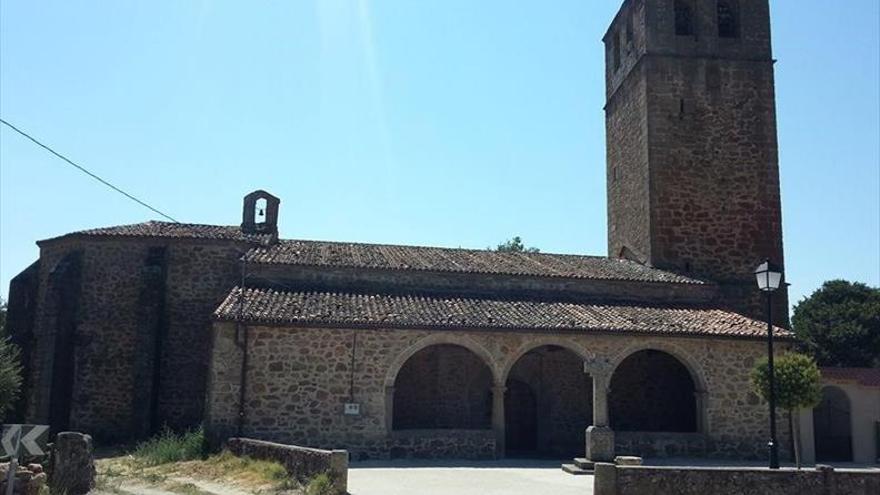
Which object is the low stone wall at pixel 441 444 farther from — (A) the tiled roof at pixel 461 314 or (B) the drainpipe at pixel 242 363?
(B) the drainpipe at pixel 242 363

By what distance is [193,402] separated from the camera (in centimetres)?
2170

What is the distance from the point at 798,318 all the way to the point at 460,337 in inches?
1079

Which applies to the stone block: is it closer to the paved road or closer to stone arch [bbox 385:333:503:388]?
the paved road

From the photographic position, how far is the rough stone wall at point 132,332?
70.2ft

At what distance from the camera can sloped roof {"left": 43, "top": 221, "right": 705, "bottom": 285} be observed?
22.4 meters

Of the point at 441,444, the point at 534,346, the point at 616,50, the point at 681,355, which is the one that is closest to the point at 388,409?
the point at 441,444

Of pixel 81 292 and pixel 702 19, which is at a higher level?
pixel 702 19

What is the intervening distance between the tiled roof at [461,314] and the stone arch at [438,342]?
1.02ft

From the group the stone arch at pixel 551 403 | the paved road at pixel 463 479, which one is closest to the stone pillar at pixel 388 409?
the paved road at pixel 463 479

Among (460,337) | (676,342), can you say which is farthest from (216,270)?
(676,342)

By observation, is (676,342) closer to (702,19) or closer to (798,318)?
(702,19)

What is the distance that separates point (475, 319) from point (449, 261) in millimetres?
4457

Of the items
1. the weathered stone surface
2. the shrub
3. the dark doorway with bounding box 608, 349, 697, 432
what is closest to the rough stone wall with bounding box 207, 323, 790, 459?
the shrub

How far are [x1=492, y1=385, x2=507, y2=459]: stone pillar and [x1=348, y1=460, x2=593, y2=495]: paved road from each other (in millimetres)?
519
